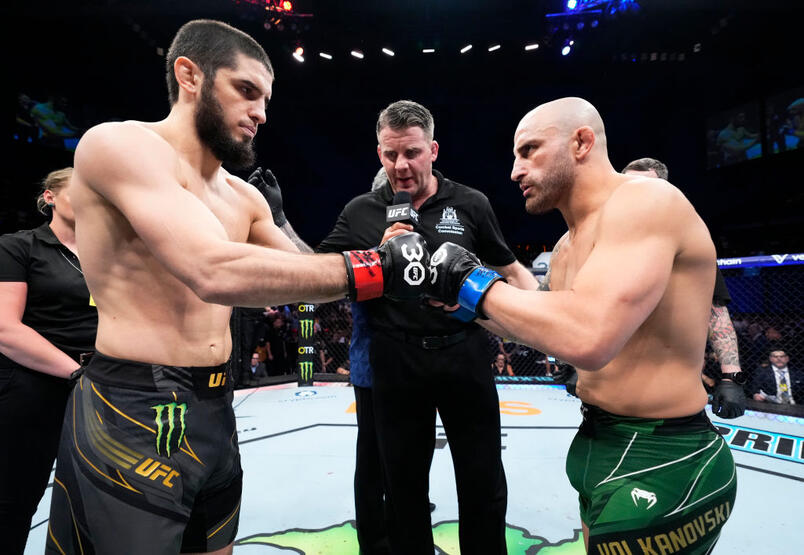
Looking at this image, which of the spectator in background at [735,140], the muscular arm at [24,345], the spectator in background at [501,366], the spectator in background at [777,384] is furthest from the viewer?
the spectator in background at [735,140]

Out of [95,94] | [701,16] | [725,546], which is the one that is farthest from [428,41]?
[725,546]

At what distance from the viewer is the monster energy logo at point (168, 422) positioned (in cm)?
113

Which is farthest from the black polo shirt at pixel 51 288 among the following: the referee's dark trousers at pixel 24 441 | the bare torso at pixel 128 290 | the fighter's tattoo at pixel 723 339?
the fighter's tattoo at pixel 723 339

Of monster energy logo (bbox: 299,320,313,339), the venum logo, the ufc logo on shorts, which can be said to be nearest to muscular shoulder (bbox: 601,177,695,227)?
the ufc logo on shorts

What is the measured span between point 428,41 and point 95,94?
26.0ft

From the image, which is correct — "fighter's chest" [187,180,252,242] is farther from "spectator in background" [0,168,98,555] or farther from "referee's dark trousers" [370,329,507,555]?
"spectator in background" [0,168,98,555]

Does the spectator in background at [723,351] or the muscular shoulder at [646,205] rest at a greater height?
the muscular shoulder at [646,205]

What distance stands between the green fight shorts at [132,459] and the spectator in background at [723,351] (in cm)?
219

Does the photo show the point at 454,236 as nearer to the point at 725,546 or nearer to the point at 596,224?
the point at 596,224

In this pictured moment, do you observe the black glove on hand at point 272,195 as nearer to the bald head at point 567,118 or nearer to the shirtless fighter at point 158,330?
the shirtless fighter at point 158,330

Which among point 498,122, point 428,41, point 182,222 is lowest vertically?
point 182,222

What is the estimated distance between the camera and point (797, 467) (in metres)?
3.15

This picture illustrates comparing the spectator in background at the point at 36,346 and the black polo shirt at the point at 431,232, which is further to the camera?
the black polo shirt at the point at 431,232

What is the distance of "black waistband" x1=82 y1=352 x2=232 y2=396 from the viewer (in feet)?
3.72
